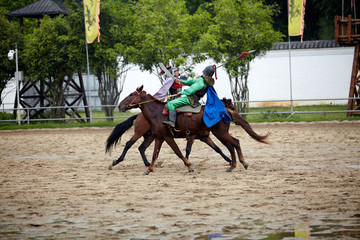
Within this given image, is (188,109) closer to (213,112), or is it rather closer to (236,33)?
(213,112)

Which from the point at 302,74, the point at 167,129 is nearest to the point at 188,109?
the point at 167,129

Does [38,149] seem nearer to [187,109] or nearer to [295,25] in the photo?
[187,109]

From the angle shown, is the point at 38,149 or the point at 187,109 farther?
the point at 38,149

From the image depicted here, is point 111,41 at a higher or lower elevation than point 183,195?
higher

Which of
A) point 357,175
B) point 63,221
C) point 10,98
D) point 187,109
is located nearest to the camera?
point 63,221

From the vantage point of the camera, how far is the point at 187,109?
40.0ft

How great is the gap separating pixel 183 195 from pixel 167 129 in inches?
121

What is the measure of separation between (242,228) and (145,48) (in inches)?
875

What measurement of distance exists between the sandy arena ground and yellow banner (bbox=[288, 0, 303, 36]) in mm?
9175

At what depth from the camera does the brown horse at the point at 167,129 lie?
12133 millimetres

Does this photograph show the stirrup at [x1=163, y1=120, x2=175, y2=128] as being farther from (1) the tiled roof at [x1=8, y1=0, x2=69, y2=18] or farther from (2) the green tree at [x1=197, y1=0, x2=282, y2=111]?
(1) the tiled roof at [x1=8, y1=0, x2=69, y2=18]

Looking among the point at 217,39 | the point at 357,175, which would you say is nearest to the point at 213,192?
the point at 357,175

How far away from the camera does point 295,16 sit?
24656 mm

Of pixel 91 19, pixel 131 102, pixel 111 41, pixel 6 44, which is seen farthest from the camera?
pixel 6 44
